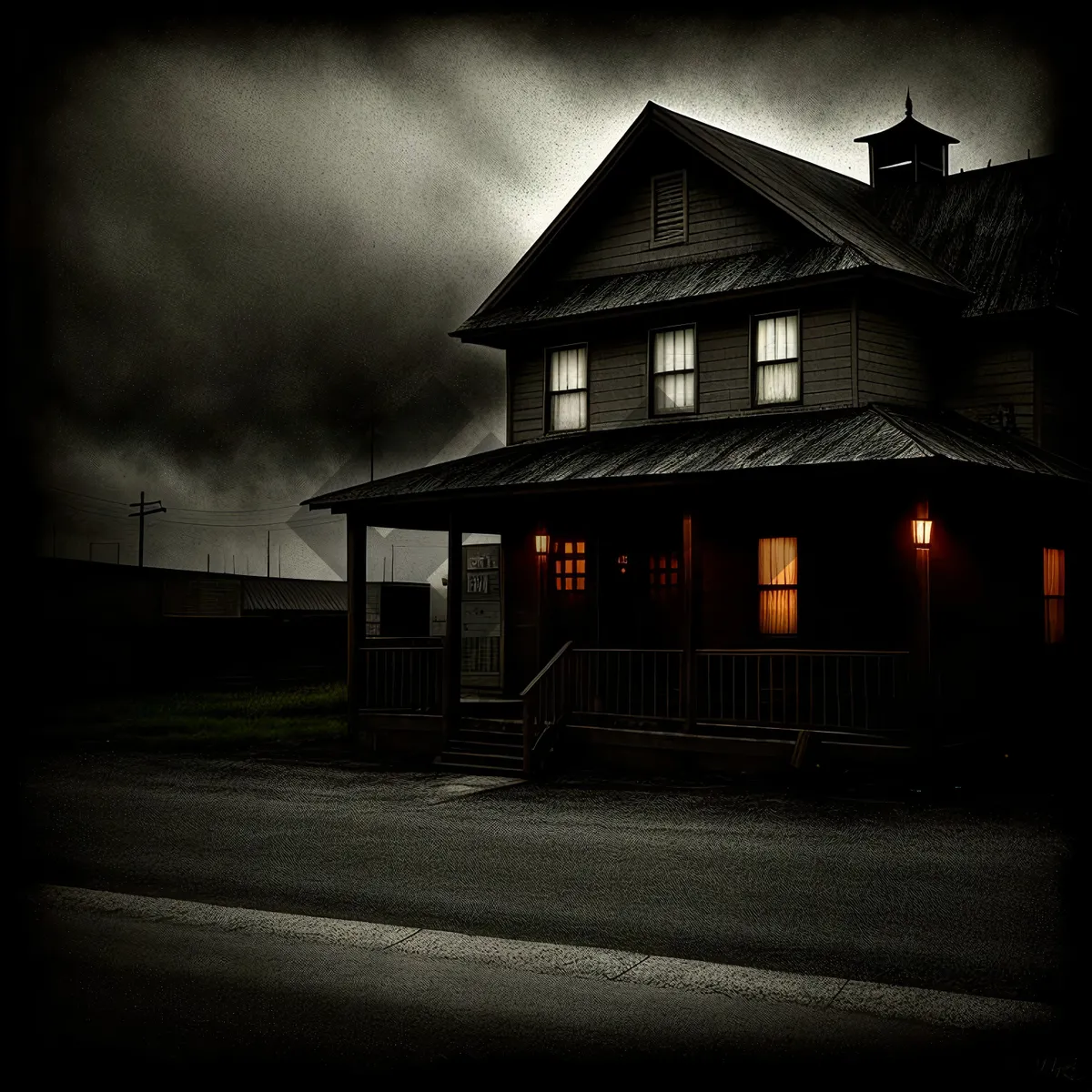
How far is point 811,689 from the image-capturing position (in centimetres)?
1466

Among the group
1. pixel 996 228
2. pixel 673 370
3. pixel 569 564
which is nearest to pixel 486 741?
pixel 569 564

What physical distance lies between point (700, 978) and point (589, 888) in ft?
8.63

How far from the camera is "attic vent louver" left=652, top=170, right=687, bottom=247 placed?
1986 cm

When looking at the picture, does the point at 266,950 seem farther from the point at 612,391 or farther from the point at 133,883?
the point at 612,391

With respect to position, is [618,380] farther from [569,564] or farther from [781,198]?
[781,198]

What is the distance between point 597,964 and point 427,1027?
166 cm

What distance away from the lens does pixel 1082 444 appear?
18.9 metres

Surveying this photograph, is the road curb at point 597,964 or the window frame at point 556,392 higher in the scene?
the window frame at point 556,392

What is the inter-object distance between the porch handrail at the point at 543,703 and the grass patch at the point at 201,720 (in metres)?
4.86

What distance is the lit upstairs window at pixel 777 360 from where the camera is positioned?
1800 centimetres

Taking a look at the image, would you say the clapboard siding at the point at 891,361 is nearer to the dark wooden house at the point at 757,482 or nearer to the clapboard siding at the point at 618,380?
the dark wooden house at the point at 757,482

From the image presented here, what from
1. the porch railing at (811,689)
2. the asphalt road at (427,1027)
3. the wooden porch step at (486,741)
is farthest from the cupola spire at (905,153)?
the asphalt road at (427,1027)

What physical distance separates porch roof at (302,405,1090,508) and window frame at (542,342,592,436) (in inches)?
8.4

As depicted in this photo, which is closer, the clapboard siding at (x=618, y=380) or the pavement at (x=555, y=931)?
the pavement at (x=555, y=931)
